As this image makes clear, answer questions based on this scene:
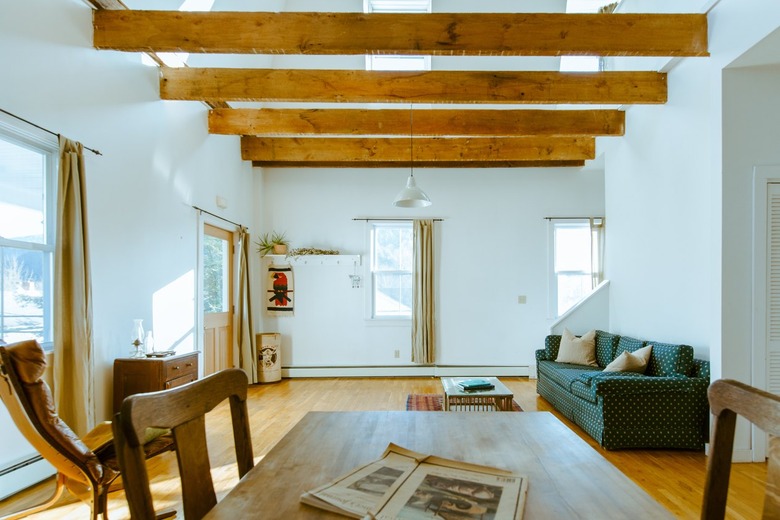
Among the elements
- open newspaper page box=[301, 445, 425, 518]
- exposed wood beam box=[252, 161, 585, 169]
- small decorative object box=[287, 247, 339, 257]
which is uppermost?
exposed wood beam box=[252, 161, 585, 169]

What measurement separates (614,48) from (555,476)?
3218 mm

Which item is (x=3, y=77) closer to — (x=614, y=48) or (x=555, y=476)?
(x=555, y=476)

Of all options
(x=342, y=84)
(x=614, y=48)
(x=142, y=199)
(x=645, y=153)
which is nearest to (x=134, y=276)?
(x=142, y=199)

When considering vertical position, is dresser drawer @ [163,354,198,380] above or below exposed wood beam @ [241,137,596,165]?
below

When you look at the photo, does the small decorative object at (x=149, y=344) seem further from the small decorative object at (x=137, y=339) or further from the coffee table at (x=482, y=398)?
the coffee table at (x=482, y=398)

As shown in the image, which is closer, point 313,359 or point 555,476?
point 555,476

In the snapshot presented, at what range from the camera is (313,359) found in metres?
6.83

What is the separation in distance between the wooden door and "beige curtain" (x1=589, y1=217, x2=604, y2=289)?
16.4ft

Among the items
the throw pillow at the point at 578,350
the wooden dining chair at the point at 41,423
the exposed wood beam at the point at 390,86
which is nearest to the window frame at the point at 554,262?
the throw pillow at the point at 578,350

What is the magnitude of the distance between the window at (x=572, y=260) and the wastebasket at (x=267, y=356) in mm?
3949

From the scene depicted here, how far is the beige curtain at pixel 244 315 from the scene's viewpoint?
6.04m

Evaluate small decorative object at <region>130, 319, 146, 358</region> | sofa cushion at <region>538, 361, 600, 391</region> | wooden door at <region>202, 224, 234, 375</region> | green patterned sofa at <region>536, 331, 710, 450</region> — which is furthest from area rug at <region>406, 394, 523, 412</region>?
small decorative object at <region>130, 319, 146, 358</region>

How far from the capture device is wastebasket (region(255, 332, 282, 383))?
21.1 feet

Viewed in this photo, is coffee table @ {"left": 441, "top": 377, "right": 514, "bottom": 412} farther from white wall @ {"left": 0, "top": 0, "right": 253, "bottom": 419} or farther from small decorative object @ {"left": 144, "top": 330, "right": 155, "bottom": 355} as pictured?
white wall @ {"left": 0, "top": 0, "right": 253, "bottom": 419}
